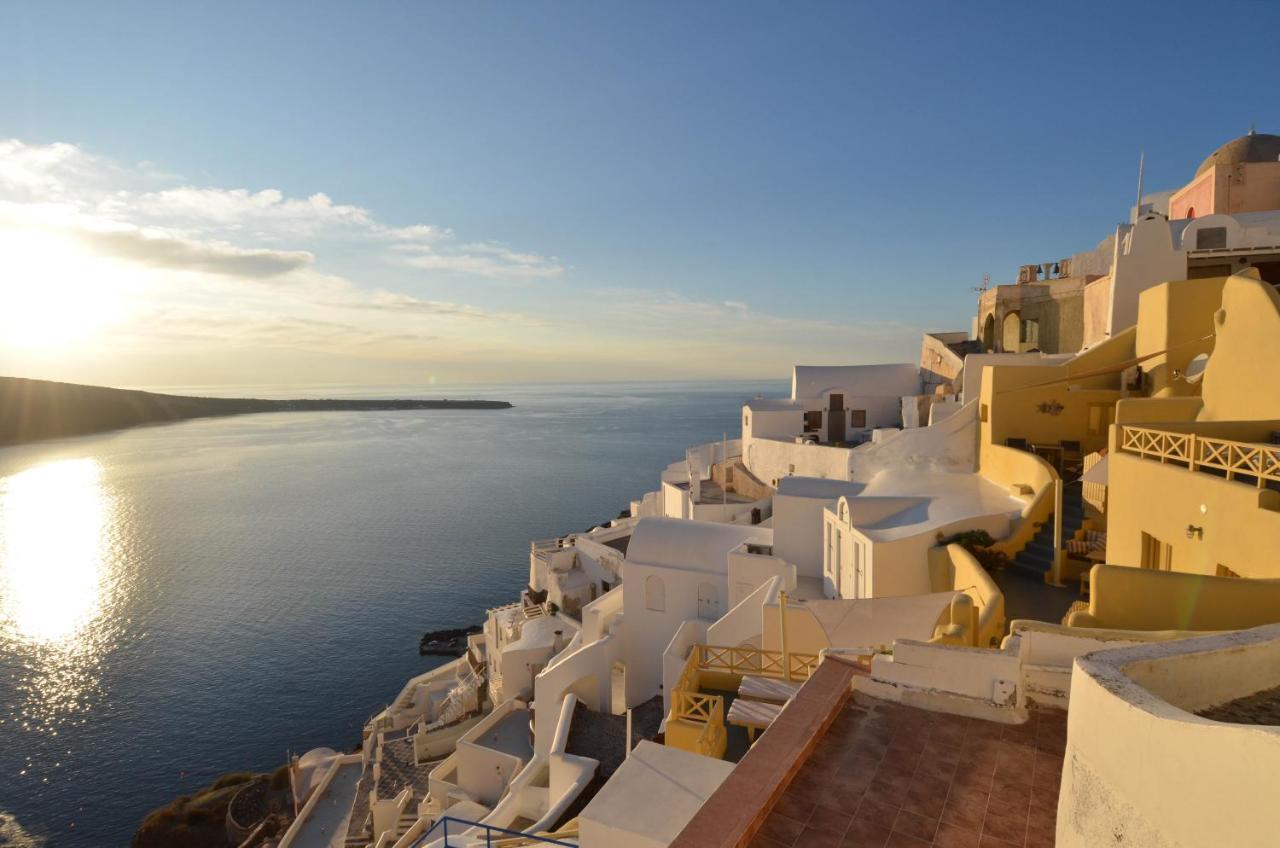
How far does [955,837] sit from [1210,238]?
26.5 m

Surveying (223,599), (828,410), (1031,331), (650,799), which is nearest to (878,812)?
(650,799)

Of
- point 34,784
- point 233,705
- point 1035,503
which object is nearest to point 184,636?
point 233,705

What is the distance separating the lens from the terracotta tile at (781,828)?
4.82 metres

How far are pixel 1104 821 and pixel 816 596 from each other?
16251mm

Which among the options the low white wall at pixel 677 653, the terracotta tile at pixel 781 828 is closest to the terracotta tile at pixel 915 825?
the terracotta tile at pixel 781 828

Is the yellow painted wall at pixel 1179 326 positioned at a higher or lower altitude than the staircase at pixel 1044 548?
higher

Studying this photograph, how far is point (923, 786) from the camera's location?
5.35 m

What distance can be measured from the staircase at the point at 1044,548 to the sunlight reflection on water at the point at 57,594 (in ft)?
138

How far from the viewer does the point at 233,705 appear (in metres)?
33.8

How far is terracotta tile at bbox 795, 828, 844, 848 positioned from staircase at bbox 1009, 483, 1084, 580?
1040 centimetres

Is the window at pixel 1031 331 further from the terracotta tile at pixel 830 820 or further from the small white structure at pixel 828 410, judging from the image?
the terracotta tile at pixel 830 820

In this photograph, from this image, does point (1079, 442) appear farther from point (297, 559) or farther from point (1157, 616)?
point (297, 559)

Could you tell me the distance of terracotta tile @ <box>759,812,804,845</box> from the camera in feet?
15.8

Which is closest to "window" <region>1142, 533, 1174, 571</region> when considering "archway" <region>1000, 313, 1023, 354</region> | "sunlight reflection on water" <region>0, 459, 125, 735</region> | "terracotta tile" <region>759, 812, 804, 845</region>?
"terracotta tile" <region>759, 812, 804, 845</region>
